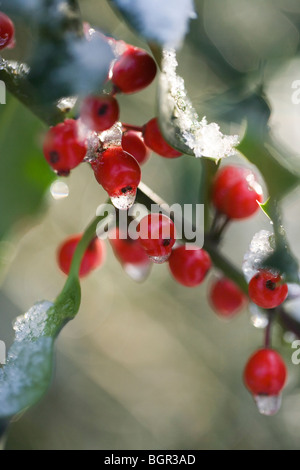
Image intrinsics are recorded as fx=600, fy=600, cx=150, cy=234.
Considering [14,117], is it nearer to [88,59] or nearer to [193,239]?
[193,239]

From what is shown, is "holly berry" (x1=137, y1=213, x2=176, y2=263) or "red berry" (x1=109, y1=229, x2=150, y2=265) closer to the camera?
"holly berry" (x1=137, y1=213, x2=176, y2=263)

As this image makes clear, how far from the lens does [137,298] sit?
321 centimetres

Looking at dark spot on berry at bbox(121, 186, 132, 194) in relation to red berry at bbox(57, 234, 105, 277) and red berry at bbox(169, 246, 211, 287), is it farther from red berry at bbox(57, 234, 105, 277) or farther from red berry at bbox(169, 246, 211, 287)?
red berry at bbox(57, 234, 105, 277)

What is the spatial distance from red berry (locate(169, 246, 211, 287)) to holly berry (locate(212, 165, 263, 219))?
106 millimetres

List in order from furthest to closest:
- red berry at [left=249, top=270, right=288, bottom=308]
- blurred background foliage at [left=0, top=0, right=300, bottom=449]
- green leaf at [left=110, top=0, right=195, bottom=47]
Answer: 1. blurred background foliage at [left=0, top=0, right=300, bottom=449]
2. red berry at [left=249, top=270, right=288, bottom=308]
3. green leaf at [left=110, top=0, right=195, bottom=47]

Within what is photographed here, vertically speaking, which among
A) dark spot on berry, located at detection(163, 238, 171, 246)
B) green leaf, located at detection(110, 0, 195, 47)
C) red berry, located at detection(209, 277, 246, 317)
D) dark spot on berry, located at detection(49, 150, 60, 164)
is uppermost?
green leaf, located at detection(110, 0, 195, 47)

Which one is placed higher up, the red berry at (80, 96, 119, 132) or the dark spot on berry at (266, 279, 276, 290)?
the red berry at (80, 96, 119, 132)

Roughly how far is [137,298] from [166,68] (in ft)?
8.20

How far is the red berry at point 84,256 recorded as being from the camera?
4.36 ft

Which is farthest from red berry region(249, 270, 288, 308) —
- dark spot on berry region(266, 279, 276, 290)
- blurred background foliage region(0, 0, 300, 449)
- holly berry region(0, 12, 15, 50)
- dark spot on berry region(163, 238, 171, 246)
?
blurred background foliage region(0, 0, 300, 449)

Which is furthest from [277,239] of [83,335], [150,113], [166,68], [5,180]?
[83,335]

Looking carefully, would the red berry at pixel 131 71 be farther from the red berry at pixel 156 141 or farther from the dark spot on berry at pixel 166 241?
the dark spot on berry at pixel 166 241

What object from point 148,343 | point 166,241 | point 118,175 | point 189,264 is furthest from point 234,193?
point 148,343

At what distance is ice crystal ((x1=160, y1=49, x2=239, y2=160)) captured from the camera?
30.4 inches
